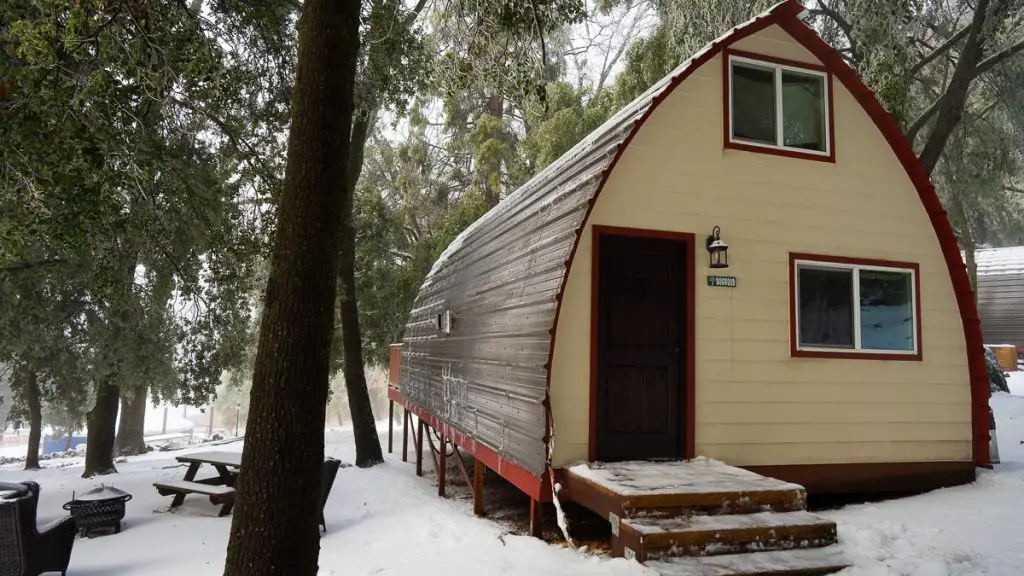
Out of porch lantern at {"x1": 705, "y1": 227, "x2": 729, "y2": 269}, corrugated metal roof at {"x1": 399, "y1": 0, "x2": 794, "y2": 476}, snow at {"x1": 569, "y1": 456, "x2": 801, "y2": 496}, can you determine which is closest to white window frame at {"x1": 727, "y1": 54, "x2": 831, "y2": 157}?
corrugated metal roof at {"x1": 399, "y1": 0, "x2": 794, "y2": 476}

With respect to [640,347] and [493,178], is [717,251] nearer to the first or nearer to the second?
[640,347]

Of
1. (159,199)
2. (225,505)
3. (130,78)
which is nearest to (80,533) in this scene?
(225,505)

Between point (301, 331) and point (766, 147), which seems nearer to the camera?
point (301, 331)

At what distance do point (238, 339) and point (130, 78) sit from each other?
31.6 ft

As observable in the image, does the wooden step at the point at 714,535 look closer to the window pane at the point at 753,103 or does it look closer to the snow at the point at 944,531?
the snow at the point at 944,531

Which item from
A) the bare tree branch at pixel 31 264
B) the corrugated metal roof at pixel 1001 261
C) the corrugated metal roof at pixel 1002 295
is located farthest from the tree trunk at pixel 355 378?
the corrugated metal roof at pixel 1001 261

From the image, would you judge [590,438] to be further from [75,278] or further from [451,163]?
[451,163]

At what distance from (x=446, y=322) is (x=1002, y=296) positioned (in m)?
22.7

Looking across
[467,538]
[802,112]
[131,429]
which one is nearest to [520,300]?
[467,538]

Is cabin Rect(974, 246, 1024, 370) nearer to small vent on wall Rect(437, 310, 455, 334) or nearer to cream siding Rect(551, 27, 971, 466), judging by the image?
cream siding Rect(551, 27, 971, 466)

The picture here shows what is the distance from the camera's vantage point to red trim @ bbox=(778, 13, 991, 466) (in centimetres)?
633

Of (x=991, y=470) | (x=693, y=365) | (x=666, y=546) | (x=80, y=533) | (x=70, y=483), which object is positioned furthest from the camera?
(x=70, y=483)

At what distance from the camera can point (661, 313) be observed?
588 cm

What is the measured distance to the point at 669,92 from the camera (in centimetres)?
575
